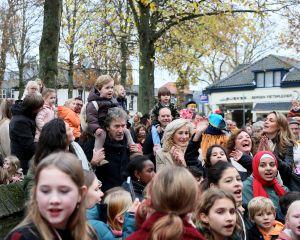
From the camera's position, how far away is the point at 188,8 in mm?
18453

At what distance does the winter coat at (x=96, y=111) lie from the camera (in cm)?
640

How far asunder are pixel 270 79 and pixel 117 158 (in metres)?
42.5

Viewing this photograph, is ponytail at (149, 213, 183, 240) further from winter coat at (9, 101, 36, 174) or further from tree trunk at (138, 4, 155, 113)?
tree trunk at (138, 4, 155, 113)

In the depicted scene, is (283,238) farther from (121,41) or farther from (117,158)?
(121,41)

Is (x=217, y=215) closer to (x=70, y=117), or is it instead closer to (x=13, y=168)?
(x=13, y=168)

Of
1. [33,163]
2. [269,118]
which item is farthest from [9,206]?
[269,118]

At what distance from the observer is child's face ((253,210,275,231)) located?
5016 millimetres

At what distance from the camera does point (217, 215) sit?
13.6ft

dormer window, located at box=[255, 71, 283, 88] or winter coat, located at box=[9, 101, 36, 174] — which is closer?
winter coat, located at box=[9, 101, 36, 174]

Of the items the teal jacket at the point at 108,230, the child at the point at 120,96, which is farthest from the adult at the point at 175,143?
the child at the point at 120,96

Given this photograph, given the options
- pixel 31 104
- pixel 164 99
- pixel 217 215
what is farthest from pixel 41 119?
pixel 217 215

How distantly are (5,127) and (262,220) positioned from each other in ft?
13.0

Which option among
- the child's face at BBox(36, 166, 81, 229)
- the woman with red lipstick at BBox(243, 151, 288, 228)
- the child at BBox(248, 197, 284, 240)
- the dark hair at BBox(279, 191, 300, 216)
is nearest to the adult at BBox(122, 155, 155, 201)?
the child at BBox(248, 197, 284, 240)

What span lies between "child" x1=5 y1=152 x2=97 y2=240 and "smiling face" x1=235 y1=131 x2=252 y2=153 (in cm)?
421
